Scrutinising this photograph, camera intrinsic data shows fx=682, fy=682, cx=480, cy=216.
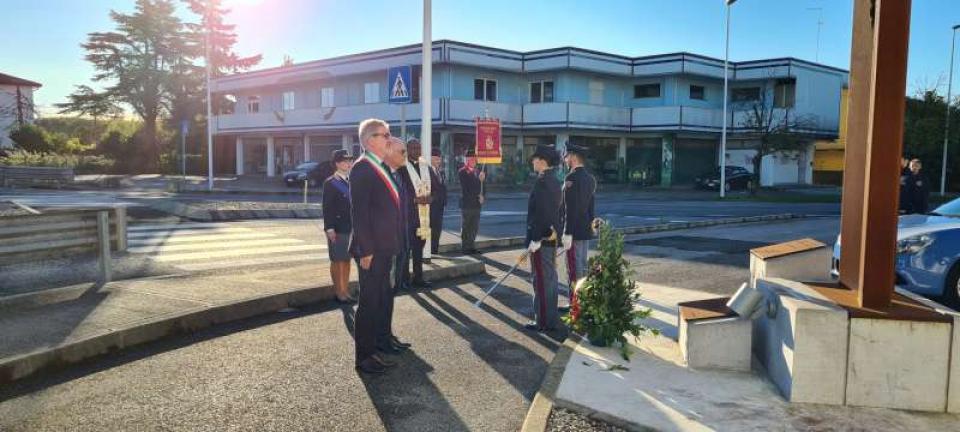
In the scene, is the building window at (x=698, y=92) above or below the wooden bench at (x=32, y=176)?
above

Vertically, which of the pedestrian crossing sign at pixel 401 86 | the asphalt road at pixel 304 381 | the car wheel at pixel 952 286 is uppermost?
the pedestrian crossing sign at pixel 401 86

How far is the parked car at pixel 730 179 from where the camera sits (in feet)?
125

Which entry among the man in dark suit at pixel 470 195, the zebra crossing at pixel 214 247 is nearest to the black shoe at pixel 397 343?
the zebra crossing at pixel 214 247

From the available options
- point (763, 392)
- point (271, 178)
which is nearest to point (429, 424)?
A: point (763, 392)

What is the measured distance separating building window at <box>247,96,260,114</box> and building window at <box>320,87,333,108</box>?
23.7 feet

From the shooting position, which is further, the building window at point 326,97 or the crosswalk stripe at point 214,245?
the building window at point 326,97

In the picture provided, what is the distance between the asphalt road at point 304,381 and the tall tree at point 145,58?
1924 inches

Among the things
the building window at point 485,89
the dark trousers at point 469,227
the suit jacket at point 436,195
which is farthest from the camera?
the building window at point 485,89

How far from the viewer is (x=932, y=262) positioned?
24.6 feet

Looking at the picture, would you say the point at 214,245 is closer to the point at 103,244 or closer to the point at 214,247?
the point at 214,247

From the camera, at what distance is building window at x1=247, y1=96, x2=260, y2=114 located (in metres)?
46.2

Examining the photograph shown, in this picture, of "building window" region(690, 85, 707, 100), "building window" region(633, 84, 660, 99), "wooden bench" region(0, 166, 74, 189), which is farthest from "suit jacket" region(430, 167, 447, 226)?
"building window" region(690, 85, 707, 100)

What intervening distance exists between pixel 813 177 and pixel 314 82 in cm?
3439

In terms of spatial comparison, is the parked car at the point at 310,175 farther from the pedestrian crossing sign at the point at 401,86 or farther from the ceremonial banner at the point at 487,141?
the pedestrian crossing sign at the point at 401,86
